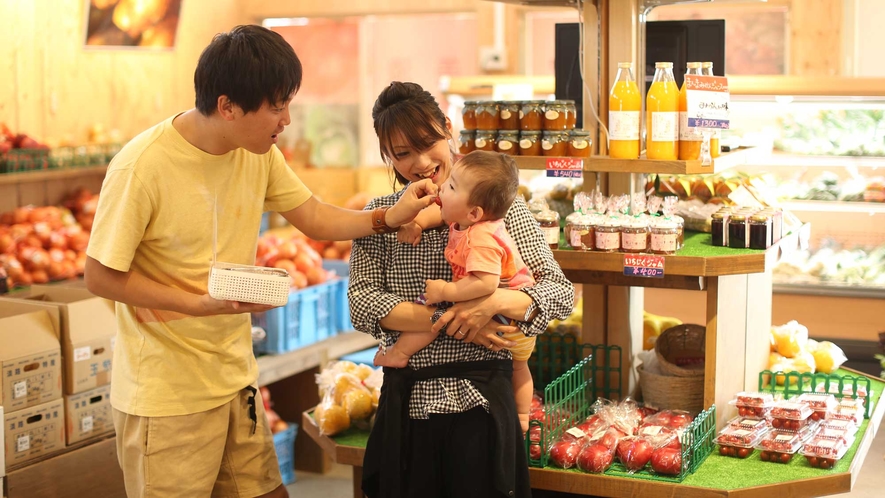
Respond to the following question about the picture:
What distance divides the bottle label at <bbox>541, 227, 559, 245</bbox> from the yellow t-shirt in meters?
0.85

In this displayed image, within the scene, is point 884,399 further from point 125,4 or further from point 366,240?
point 125,4

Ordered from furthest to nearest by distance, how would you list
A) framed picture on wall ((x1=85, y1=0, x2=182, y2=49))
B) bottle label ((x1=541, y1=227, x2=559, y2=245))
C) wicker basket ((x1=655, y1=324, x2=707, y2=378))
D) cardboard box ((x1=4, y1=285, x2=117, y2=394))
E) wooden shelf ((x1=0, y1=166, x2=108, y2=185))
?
1. framed picture on wall ((x1=85, y1=0, x2=182, y2=49))
2. wooden shelf ((x1=0, y1=166, x2=108, y2=185))
3. cardboard box ((x1=4, y1=285, x2=117, y2=394))
4. wicker basket ((x1=655, y1=324, x2=707, y2=378))
5. bottle label ((x1=541, y1=227, x2=559, y2=245))

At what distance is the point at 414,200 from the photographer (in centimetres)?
215

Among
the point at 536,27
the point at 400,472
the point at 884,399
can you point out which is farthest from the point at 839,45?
the point at 400,472

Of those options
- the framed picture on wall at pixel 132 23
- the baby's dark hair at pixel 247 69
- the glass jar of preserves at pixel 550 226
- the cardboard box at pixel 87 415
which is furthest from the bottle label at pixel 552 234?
the framed picture on wall at pixel 132 23

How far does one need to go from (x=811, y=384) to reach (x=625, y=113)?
1132 millimetres

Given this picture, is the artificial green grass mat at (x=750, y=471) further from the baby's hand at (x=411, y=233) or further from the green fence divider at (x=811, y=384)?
the baby's hand at (x=411, y=233)

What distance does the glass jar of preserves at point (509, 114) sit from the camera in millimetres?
2924

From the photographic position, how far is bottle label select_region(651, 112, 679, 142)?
2676 mm

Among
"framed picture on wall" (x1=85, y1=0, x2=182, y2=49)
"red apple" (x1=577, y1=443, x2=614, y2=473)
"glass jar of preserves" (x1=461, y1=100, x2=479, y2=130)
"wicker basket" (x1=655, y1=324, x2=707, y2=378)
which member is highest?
"framed picture on wall" (x1=85, y1=0, x2=182, y2=49)

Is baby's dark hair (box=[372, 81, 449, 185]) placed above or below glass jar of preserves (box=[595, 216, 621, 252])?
above

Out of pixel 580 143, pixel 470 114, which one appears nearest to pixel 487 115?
pixel 470 114

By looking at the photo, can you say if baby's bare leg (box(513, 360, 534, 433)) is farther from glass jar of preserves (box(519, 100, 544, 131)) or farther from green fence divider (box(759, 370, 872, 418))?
green fence divider (box(759, 370, 872, 418))

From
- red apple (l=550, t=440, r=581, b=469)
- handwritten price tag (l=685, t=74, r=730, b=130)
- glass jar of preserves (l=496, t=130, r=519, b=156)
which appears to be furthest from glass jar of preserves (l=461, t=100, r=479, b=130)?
red apple (l=550, t=440, r=581, b=469)
